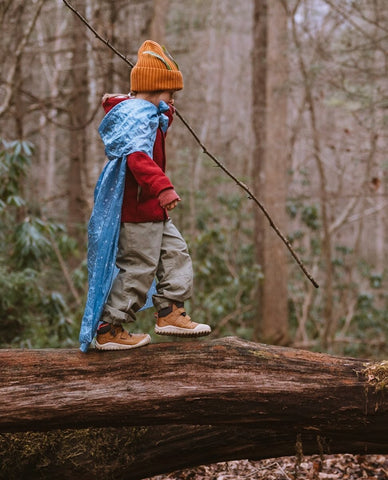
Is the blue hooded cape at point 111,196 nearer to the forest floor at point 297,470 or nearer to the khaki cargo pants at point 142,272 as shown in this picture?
the khaki cargo pants at point 142,272

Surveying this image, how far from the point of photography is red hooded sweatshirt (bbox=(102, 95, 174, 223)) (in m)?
3.44

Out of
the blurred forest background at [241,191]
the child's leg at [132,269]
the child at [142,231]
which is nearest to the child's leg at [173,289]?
the child at [142,231]

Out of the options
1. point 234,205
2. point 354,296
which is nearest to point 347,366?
point 234,205

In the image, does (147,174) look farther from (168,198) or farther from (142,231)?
(142,231)

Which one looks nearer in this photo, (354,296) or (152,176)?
(152,176)

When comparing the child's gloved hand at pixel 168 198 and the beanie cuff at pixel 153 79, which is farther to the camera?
the beanie cuff at pixel 153 79

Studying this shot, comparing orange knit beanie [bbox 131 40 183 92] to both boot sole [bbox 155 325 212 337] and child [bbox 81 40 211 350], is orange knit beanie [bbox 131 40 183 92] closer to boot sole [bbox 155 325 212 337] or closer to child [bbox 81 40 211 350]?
child [bbox 81 40 211 350]

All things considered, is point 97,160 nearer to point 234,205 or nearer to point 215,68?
point 234,205

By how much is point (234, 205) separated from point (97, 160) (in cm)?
381

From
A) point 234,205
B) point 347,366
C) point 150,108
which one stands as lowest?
point 347,366

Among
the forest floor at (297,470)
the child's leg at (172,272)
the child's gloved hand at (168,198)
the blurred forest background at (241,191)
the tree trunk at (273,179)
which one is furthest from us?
the tree trunk at (273,179)

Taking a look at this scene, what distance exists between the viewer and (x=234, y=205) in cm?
1249

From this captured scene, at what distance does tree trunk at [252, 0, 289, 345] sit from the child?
706 cm

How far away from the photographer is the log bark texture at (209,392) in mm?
3436
